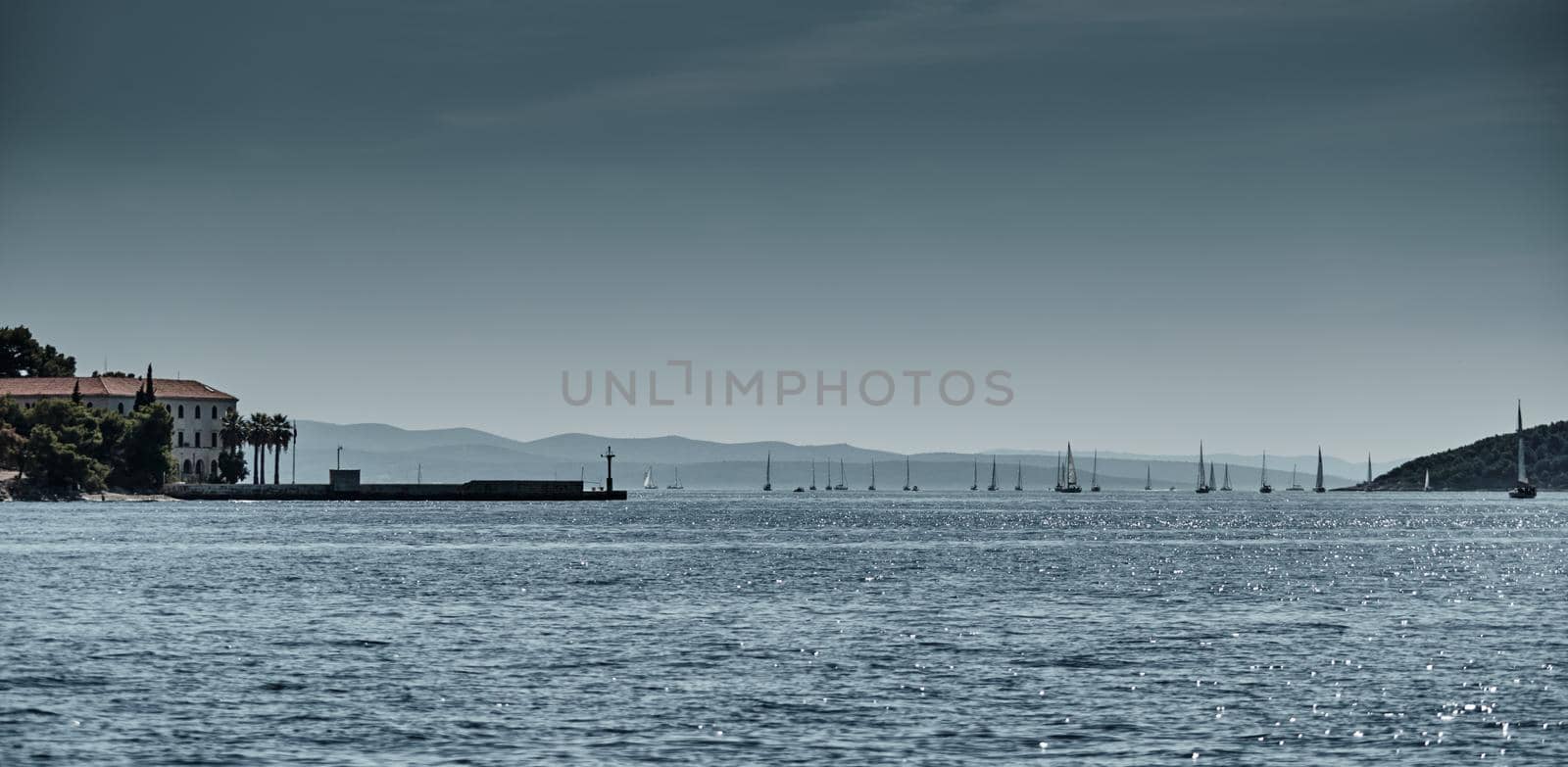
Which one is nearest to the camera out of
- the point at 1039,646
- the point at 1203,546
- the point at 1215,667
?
the point at 1215,667

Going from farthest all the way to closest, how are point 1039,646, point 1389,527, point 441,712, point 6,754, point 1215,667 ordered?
1. point 1389,527
2. point 1039,646
3. point 1215,667
4. point 441,712
5. point 6,754

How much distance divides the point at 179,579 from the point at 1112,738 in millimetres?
59456

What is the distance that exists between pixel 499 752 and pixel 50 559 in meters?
76.5

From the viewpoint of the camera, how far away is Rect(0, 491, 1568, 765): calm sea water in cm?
3516

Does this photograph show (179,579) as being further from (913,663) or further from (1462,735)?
(1462,735)

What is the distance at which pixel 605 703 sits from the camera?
40406 mm

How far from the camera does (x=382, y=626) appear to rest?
2312 inches

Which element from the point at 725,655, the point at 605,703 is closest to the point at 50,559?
the point at 725,655

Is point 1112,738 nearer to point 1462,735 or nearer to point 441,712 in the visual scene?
point 1462,735

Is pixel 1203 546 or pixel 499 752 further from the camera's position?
pixel 1203 546

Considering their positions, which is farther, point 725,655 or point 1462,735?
point 725,655

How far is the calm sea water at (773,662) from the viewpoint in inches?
1384

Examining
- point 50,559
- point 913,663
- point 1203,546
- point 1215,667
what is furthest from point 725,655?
point 1203,546

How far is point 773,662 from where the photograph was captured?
159 feet
